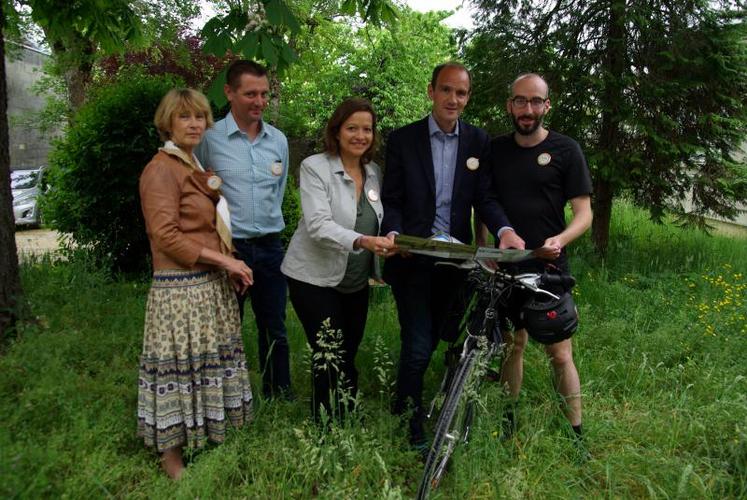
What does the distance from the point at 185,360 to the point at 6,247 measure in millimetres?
2174

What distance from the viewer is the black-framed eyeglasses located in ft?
9.78

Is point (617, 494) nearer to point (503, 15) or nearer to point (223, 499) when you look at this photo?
point (223, 499)

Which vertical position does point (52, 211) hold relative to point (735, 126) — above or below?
below

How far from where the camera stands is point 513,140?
318 cm

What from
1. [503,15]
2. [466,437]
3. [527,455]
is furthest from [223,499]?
[503,15]

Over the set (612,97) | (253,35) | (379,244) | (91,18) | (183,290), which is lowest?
(183,290)

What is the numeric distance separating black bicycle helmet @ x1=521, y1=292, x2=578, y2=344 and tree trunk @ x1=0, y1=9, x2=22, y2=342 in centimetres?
344

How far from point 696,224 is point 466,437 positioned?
18.3 feet

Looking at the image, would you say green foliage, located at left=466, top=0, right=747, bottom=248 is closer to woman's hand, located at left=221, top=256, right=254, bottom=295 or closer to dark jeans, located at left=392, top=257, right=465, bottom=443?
dark jeans, located at left=392, top=257, right=465, bottom=443

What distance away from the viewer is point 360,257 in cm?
Result: 310

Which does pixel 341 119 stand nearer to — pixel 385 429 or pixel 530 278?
pixel 530 278

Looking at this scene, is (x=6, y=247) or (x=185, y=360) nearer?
(x=185, y=360)

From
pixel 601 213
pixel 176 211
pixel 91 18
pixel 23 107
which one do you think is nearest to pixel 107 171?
pixel 91 18

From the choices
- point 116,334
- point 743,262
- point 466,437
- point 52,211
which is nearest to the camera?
point 466,437
